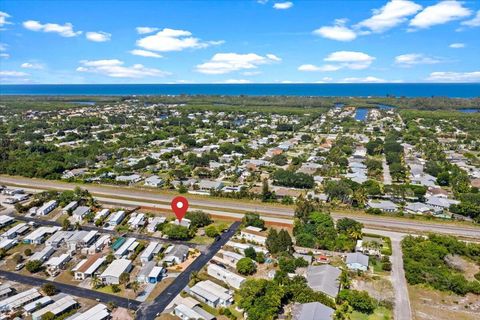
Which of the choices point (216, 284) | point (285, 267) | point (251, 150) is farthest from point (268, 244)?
point (251, 150)

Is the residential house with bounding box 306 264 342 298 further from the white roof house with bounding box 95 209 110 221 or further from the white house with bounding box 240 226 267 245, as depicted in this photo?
the white roof house with bounding box 95 209 110 221

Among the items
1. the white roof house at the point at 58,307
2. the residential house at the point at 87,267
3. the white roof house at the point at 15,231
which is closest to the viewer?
the white roof house at the point at 58,307

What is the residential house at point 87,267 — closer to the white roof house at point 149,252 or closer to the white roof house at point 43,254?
the white roof house at point 149,252

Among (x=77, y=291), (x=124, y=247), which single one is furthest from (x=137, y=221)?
(x=77, y=291)

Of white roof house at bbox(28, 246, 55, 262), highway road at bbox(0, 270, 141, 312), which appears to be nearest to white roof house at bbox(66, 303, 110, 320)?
highway road at bbox(0, 270, 141, 312)

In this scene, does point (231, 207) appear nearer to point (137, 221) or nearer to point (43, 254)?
point (137, 221)

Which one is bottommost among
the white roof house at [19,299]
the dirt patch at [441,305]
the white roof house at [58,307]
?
the white roof house at [19,299]

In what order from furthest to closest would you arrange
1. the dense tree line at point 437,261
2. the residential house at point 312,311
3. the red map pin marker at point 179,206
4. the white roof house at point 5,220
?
the red map pin marker at point 179,206 < the white roof house at point 5,220 < the dense tree line at point 437,261 < the residential house at point 312,311

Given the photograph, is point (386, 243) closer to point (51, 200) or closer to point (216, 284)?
point (216, 284)

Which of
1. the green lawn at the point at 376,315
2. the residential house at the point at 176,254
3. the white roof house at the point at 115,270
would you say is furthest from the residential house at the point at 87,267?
the green lawn at the point at 376,315
